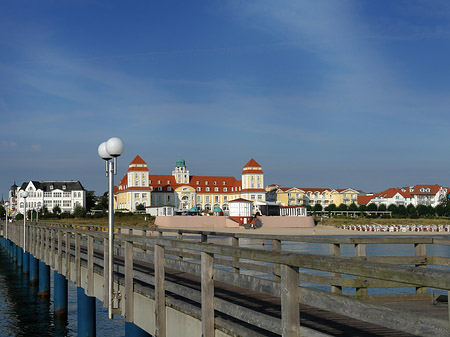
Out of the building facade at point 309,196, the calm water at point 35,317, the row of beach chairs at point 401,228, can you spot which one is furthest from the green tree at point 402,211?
the calm water at point 35,317

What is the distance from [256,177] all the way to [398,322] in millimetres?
131114

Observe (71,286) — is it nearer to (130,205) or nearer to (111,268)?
(111,268)

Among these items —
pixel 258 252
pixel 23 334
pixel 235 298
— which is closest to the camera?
pixel 258 252

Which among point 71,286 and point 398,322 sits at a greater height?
point 398,322

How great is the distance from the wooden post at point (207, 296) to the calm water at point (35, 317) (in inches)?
499

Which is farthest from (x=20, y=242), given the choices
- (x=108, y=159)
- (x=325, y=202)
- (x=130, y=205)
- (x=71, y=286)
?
(x=325, y=202)

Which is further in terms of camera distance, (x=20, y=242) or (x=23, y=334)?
(x=20, y=242)

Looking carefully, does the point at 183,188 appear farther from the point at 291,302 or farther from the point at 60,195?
the point at 291,302

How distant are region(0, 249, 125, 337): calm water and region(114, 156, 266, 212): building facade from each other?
97455mm

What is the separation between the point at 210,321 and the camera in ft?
18.4

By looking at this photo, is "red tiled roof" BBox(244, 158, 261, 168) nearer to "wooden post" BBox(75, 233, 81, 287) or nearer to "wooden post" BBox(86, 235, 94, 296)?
"wooden post" BBox(75, 233, 81, 287)

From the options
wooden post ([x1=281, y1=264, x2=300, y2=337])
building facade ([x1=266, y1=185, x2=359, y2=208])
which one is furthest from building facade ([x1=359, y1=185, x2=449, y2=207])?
wooden post ([x1=281, y1=264, x2=300, y2=337])

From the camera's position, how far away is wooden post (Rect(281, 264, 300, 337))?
157 inches

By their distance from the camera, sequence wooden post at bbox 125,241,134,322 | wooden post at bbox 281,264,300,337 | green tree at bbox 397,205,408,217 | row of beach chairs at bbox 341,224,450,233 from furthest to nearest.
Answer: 1. green tree at bbox 397,205,408,217
2. row of beach chairs at bbox 341,224,450,233
3. wooden post at bbox 125,241,134,322
4. wooden post at bbox 281,264,300,337
